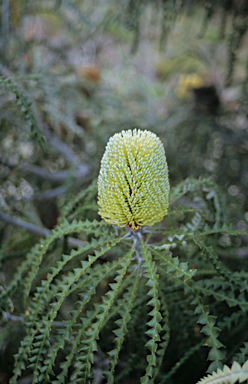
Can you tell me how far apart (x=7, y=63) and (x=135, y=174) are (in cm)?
95

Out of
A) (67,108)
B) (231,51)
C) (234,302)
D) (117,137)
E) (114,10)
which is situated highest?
(114,10)

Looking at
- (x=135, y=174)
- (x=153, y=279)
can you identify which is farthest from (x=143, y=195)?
(x=153, y=279)

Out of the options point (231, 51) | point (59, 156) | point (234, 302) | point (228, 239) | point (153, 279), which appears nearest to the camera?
point (153, 279)

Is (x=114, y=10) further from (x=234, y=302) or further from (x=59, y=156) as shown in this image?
(x=234, y=302)

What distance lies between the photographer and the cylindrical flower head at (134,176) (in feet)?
1.66

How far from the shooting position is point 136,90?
2262mm

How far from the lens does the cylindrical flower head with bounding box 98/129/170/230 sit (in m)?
0.51

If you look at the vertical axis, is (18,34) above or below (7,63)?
above

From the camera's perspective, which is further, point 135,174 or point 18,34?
point 18,34

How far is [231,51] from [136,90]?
1.45m

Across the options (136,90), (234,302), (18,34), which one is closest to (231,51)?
(234,302)

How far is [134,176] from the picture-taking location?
51 cm

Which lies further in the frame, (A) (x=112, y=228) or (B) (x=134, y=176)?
(A) (x=112, y=228)

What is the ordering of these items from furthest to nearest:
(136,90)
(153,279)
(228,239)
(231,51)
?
(136,90), (228,239), (231,51), (153,279)
